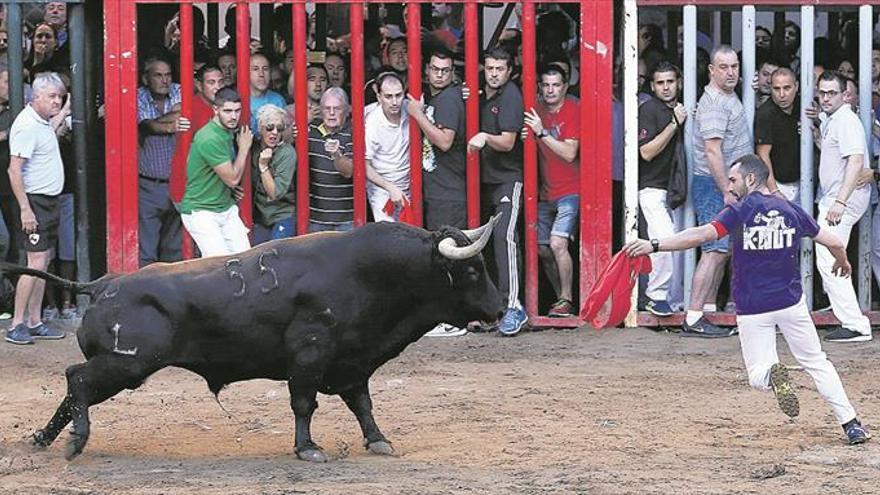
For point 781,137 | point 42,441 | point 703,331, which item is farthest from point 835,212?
point 42,441

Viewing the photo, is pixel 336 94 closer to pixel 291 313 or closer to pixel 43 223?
pixel 43 223

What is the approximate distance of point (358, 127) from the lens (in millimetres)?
13898

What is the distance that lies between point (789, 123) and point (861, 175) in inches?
26.6

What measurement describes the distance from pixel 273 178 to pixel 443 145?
49.3 inches

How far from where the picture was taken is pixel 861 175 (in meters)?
13.5

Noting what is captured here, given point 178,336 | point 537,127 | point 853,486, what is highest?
point 537,127

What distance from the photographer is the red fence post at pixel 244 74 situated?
13.8 meters

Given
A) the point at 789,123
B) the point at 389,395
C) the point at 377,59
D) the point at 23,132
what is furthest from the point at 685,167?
the point at 23,132

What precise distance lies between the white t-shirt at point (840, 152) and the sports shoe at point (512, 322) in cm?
234

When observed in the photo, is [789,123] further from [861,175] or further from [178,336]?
[178,336]

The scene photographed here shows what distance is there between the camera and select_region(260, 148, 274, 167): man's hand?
44.4 ft

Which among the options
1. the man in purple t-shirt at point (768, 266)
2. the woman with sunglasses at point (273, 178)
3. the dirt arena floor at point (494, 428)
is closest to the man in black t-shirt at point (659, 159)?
the dirt arena floor at point (494, 428)

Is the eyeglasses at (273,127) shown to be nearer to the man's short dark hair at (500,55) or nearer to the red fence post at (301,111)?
the red fence post at (301,111)

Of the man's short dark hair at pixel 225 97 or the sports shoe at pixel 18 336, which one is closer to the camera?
the man's short dark hair at pixel 225 97
